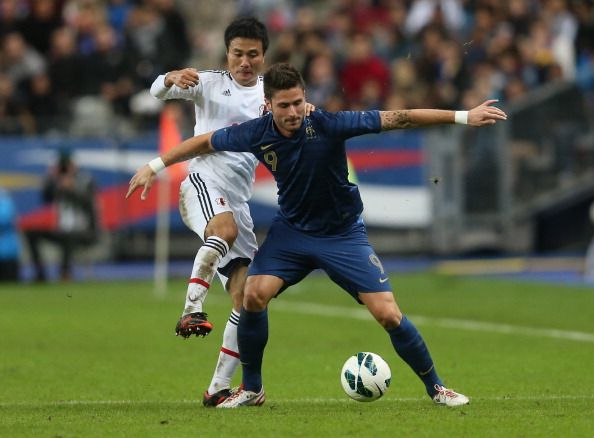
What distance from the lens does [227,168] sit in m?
9.82

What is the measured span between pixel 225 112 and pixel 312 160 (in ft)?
3.89

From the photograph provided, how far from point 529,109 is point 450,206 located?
2.33 m

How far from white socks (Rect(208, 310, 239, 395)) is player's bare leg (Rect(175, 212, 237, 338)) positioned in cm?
54

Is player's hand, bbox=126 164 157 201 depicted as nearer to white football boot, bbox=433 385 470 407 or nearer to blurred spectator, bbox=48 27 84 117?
white football boot, bbox=433 385 470 407

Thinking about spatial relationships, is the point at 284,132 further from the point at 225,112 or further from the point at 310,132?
the point at 225,112

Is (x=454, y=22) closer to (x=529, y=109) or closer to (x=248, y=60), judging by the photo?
(x=529, y=109)

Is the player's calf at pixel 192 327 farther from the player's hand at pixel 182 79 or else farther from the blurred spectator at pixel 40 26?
the blurred spectator at pixel 40 26

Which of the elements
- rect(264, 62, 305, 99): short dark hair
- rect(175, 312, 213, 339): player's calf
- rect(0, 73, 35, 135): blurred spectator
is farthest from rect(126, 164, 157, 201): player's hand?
rect(0, 73, 35, 135): blurred spectator

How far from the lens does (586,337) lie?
1421 centimetres

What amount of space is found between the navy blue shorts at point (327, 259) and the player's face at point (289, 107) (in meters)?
0.80

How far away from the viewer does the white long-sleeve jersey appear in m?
9.80

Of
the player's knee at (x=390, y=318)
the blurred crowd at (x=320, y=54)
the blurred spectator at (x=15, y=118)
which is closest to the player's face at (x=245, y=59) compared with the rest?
the player's knee at (x=390, y=318)

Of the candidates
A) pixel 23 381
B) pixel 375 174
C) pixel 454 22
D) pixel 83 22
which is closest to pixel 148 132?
pixel 83 22

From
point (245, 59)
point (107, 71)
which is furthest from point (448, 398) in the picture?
point (107, 71)
